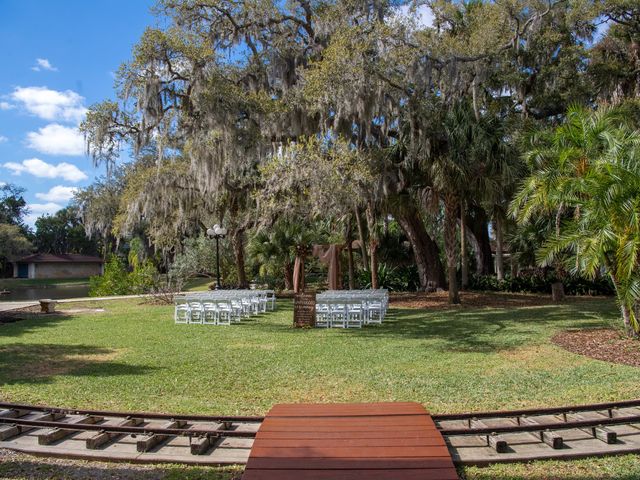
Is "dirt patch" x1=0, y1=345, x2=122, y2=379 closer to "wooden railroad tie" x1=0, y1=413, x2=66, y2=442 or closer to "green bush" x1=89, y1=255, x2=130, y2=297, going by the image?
"wooden railroad tie" x1=0, y1=413, x2=66, y2=442

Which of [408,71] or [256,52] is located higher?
[256,52]

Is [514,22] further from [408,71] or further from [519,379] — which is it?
[519,379]

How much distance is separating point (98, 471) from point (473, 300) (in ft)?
57.2

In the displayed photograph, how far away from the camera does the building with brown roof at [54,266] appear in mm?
61031

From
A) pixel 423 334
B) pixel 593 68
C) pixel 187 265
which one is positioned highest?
pixel 593 68

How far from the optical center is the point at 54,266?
62.0 meters

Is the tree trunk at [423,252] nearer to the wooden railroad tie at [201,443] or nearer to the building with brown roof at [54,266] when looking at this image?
the wooden railroad tie at [201,443]

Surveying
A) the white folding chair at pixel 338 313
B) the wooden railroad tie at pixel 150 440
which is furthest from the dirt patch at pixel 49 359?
the white folding chair at pixel 338 313

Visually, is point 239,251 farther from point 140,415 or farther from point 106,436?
point 106,436

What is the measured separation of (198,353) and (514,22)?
16221 millimetres

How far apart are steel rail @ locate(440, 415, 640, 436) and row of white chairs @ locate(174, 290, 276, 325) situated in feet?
33.0

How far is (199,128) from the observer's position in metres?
16.9

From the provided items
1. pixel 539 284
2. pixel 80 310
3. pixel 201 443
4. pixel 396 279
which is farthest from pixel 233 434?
pixel 396 279

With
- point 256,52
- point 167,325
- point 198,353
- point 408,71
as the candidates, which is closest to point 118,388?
point 198,353
